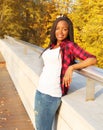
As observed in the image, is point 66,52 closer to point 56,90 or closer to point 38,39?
point 56,90

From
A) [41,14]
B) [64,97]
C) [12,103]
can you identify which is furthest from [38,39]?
[64,97]

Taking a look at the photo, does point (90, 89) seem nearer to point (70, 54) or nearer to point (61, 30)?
point (70, 54)

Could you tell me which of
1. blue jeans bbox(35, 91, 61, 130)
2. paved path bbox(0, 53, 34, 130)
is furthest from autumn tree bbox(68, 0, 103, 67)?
blue jeans bbox(35, 91, 61, 130)

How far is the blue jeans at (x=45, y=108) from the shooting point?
3715 mm

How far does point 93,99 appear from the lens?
389 cm

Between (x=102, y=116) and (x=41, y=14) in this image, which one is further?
(x=41, y=14)

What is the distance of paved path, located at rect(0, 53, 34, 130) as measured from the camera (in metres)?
6.63

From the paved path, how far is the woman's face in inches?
124

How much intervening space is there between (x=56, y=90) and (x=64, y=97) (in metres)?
0.27

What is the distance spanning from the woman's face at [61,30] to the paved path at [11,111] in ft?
10.3

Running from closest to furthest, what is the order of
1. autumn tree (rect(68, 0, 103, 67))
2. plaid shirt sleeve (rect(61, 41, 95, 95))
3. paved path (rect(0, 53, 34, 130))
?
plaid shirt sleeve (rect(61, 41, 95, 95)) < paved path (rect(0, 53, 34, 130)) < autumn tree (rect(68, 0, 103, 67))

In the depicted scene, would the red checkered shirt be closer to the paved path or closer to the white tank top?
the white tank top

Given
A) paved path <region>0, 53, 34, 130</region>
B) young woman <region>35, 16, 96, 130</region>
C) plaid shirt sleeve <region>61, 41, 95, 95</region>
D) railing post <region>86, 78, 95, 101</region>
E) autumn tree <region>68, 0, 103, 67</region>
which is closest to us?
plaid shirt sleeve <region>61, 41, 95, 95</region>

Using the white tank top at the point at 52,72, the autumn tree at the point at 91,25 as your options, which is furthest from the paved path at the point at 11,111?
the autumn tree at the point at 91,25
